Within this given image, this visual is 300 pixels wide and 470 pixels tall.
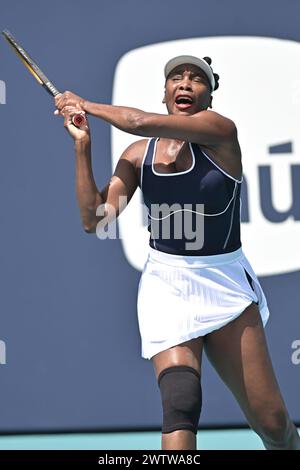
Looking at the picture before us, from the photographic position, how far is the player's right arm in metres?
3.09

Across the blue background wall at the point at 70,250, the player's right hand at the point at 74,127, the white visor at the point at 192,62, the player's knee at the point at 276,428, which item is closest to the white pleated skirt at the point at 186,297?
the player's knee at the point at 276,428

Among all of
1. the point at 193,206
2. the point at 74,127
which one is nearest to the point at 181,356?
the point at 193,206

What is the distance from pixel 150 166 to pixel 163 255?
28cm

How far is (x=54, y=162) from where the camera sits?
4.23 meters

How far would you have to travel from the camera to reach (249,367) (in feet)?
10.1

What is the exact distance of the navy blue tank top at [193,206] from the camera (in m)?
3.09

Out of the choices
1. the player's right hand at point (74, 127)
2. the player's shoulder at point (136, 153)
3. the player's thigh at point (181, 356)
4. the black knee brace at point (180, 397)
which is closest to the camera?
the black knee brace at point (180, 397)

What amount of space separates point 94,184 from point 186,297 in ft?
1.49

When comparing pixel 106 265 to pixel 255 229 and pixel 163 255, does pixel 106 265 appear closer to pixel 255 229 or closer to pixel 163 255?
pixel 255 229

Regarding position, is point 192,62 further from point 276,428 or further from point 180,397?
point 276,428

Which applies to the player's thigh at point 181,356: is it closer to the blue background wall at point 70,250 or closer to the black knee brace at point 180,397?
the black knee brace at point 180,397

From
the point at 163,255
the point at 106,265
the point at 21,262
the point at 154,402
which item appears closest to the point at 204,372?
the point at 154,402

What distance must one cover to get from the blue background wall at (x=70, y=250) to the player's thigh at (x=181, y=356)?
4.02ft

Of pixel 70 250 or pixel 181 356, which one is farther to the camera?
pixel 70 250
